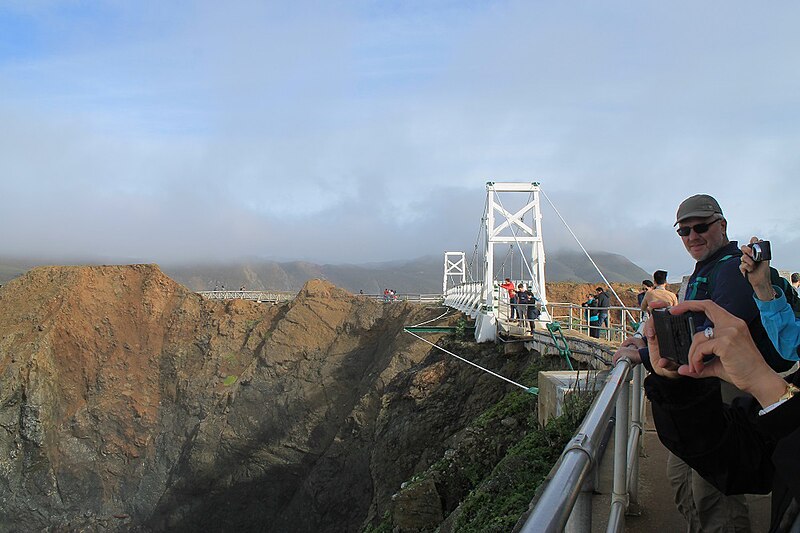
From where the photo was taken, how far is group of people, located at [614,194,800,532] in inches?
59.3

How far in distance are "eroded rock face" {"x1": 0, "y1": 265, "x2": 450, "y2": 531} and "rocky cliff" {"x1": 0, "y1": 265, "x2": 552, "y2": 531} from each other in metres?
0.08

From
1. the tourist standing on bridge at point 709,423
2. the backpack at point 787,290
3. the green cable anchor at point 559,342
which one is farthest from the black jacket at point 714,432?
the green cable anchor at point 559,342

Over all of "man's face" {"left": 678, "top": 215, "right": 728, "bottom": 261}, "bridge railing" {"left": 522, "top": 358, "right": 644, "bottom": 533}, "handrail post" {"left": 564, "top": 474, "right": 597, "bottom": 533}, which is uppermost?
"man's face" {"left": 678, "top": 215, "right": 728, "bottom": 261}

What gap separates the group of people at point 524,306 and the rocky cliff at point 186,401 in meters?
3.08

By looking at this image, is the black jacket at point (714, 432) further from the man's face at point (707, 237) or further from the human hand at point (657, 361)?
the man's face at point (707, 237)

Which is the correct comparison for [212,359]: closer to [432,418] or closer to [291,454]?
[291,454]

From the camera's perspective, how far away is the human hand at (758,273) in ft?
6.44

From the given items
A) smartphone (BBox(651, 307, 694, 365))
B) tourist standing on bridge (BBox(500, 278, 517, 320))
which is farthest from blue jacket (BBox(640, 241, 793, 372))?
tourist standing on bridge (BBox(500, 278, 517, 320))

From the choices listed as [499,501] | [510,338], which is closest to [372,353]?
[510,338]

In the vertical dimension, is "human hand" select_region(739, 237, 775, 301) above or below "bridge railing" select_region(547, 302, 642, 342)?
above

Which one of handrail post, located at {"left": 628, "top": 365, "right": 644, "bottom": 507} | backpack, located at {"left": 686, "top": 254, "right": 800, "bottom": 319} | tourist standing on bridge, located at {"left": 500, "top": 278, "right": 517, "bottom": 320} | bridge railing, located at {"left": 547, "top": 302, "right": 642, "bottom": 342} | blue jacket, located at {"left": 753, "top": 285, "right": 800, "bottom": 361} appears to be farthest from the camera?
tourist standing on bridge, located at {"left": 500, "top": 278, "right": 517, "bottom": 320}

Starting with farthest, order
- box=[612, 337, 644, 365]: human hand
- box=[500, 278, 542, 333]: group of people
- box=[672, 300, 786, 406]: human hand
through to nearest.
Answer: box=[500, 278, 542, 333]: group of people, box=[612, 337, 644, 365]: human hand, box=[672, 300, 786, 406]: human hand

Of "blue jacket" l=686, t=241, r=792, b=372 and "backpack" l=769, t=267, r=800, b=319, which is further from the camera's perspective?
"blue jacket" l=686, t=241, r=792, b=372

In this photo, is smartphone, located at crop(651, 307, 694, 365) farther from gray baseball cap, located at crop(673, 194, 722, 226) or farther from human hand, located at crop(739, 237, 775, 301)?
gray baseball cap, located at crop(673, 194, 722, 226)
